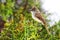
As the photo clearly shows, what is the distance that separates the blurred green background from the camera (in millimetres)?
1485

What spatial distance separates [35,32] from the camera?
5.02 ft

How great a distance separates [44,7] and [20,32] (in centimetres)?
26

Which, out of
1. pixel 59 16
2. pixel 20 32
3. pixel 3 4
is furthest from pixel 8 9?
pixel 59 16

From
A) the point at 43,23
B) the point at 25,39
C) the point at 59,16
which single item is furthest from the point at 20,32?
the point at 59,16

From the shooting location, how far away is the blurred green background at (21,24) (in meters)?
1.49

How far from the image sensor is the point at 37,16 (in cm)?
162

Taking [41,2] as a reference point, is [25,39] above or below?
below

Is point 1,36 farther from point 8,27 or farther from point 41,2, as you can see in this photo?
point 41,2

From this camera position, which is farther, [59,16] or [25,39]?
[59,16]

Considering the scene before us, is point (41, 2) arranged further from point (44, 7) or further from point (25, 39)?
point (25, 39)

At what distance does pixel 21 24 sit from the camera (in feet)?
4.99

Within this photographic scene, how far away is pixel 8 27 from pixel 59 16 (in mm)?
354

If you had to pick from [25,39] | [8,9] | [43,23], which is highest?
[8,9]

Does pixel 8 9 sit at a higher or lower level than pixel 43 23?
higher
